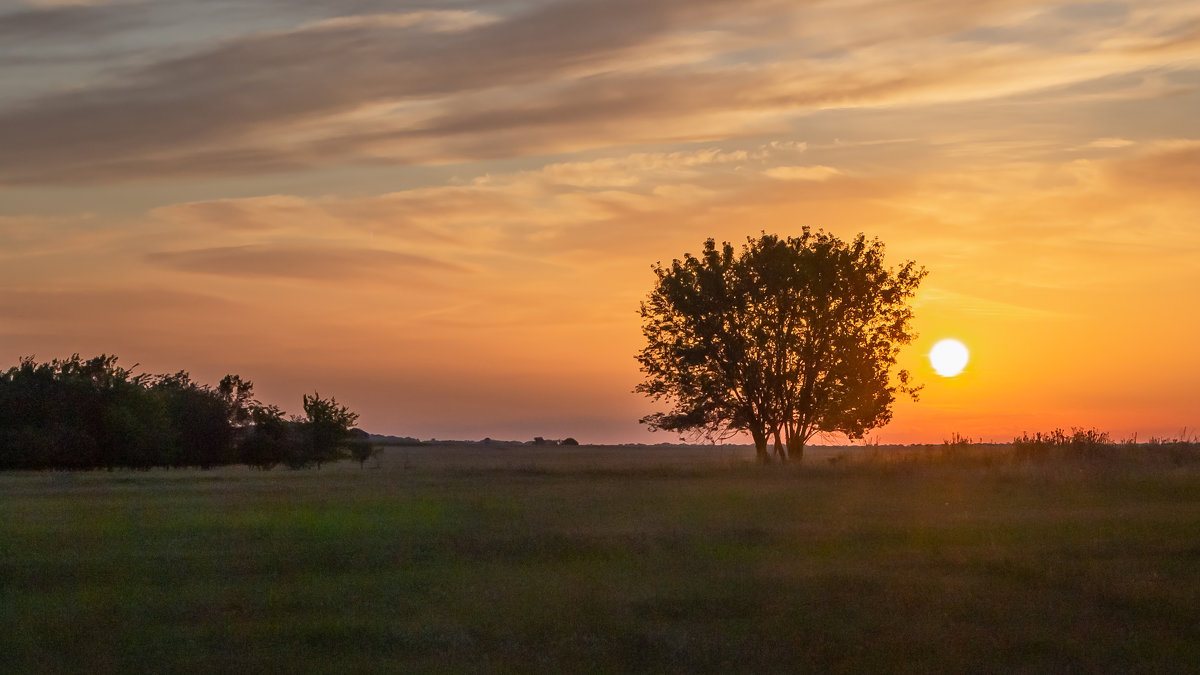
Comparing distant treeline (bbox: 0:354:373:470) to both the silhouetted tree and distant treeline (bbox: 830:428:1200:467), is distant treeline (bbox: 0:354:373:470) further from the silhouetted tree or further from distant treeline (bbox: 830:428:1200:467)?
distant treeline (bbox: 830:428:1200:467)

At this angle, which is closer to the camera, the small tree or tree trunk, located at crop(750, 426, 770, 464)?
tree trunk, located at crop(750, 426, 770, 464)

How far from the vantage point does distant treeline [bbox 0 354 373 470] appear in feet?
201

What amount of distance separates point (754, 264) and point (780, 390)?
639 cm

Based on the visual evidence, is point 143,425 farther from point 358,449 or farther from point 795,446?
point 795,446

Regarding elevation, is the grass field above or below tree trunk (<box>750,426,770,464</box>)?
below

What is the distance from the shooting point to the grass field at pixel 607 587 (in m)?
10.9

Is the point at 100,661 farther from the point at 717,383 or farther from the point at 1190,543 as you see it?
the point at 717,383

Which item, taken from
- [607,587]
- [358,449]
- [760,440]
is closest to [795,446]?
[760,440]

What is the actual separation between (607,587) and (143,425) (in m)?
56.1

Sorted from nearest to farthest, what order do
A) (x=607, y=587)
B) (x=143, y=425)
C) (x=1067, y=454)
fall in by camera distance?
(x=607, y=587), (x=1067, y=454), (x=143, y=425)

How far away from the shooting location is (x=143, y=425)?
6356 cm

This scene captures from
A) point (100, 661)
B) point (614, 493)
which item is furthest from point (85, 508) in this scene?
point (100, 661)

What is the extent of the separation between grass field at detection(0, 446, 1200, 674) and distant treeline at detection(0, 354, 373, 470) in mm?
40040

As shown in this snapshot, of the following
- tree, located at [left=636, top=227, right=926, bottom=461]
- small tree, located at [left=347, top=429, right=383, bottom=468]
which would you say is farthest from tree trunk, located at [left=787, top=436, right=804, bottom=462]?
small tree, located at [left=347, top=429, right=383, bottom=468]
